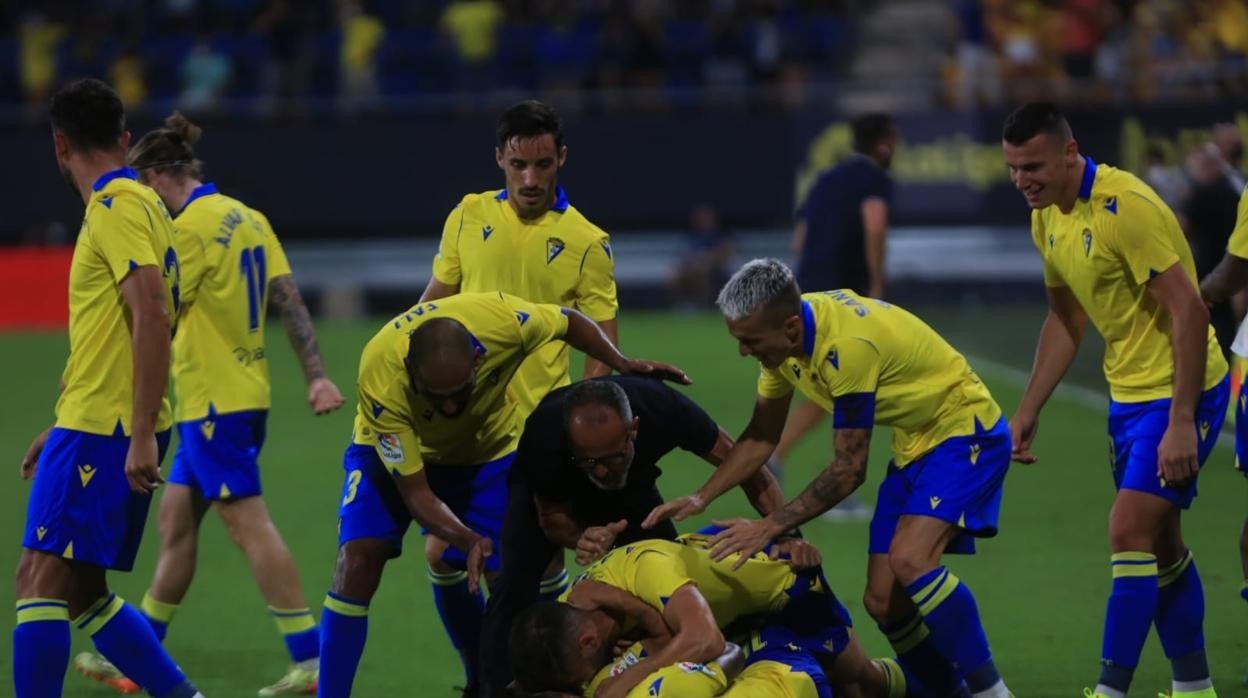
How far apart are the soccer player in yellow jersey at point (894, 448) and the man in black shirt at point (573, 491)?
0.19 meters

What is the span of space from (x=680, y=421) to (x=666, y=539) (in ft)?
1.65

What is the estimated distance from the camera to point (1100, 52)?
77.0 feet

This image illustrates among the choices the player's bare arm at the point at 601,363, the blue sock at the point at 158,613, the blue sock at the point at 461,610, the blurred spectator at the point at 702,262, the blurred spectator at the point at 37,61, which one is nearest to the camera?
the blue sock at the point at 461,610

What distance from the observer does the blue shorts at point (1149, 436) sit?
19.9 ft

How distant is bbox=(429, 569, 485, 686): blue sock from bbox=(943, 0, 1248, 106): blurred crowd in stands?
1766 cm

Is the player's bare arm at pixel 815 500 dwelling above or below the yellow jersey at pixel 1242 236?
below

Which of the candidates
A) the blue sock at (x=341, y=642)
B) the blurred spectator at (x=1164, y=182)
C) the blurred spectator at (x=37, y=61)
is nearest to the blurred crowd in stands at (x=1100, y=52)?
the blurred spectator at (x=1164, y=182)

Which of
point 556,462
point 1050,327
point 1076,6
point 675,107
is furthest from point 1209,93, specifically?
point 556,462

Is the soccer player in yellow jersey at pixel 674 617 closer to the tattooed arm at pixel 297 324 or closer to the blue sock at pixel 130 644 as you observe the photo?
the blue sock at pixel 130 644

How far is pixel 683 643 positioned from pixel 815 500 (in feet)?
2.39

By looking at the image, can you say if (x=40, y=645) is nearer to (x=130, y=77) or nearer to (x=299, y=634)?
(x=299, y=634)

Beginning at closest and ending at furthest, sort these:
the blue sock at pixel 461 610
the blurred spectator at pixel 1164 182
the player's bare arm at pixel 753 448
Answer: the player's bare arm at pixel 753 448, the blue sock at pixel 461 610, the blurred spectator at pixel 1164 182

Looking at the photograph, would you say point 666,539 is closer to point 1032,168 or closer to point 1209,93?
point 1032,168

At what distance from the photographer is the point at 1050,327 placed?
6.76m
